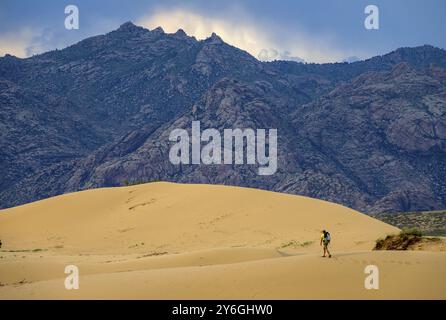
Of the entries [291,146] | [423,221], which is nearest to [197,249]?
[423,221]

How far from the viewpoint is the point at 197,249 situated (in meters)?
33.9

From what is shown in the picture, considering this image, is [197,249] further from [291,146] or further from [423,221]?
[291,146]

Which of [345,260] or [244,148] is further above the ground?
[244,148]

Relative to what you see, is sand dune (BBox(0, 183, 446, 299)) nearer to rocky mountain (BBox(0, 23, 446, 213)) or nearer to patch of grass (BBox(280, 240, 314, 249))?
patch of grass (BBox(280, 240, 314, 249))

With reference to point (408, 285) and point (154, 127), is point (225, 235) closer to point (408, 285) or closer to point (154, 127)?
point (408, 285)

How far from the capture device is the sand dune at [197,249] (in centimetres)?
1677

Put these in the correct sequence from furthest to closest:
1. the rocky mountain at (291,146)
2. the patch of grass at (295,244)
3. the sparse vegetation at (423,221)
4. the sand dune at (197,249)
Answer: the rocky mountain at (291,146) < the sparse vegetation at (423,221) < the patch of grass at (295,244) < the sand dune at (197,249)

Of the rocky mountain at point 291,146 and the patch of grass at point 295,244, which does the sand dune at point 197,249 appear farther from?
the rocky mountain at point 291,146

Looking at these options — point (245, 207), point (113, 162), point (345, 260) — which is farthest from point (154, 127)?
point (345, 260)

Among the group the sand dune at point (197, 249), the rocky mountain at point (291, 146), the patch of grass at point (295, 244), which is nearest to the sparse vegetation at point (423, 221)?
the sand dune at point (197, 249)

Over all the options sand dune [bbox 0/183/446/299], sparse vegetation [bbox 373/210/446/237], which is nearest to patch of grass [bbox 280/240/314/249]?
sand dune [bbox 0/183/446/299]

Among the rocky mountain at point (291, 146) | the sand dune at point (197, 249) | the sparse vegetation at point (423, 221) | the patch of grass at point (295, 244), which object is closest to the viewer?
the sand dune at point (197, 249)

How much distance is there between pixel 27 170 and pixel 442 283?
169 metres
